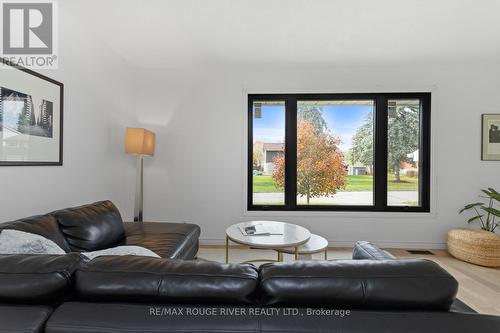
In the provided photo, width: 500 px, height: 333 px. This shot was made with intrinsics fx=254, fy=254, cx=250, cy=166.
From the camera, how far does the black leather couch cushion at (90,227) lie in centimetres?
180

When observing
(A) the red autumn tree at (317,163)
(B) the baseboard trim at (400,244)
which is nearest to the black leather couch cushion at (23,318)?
(A) the red autumn tree at (317,163)

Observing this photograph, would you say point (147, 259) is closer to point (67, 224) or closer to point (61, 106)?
point (67, 224)

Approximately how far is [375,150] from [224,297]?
3419mm

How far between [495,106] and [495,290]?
2.40 metres

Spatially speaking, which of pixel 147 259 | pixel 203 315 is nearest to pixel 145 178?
pixel 147 259

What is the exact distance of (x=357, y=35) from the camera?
8.80ft

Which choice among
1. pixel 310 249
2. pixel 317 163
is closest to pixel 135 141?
pixel 310 249

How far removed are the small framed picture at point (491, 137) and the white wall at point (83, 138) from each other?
479 centimetres

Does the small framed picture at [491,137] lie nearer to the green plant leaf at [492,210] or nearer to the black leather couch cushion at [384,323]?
the green plant leaf at [492,210]

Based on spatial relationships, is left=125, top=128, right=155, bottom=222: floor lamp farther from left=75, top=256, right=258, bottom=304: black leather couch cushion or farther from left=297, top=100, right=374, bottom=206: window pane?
left=75, top=256, right=258, bottom=304: black leather couch cushion

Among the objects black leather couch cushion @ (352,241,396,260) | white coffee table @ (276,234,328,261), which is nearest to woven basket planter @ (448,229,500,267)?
white coffee table @ (276,234,328,261)

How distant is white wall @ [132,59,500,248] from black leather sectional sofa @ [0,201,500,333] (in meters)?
2.77

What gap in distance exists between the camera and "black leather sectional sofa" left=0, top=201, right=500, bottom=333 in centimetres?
69

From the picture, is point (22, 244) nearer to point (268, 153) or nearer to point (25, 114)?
point (25, 114)
